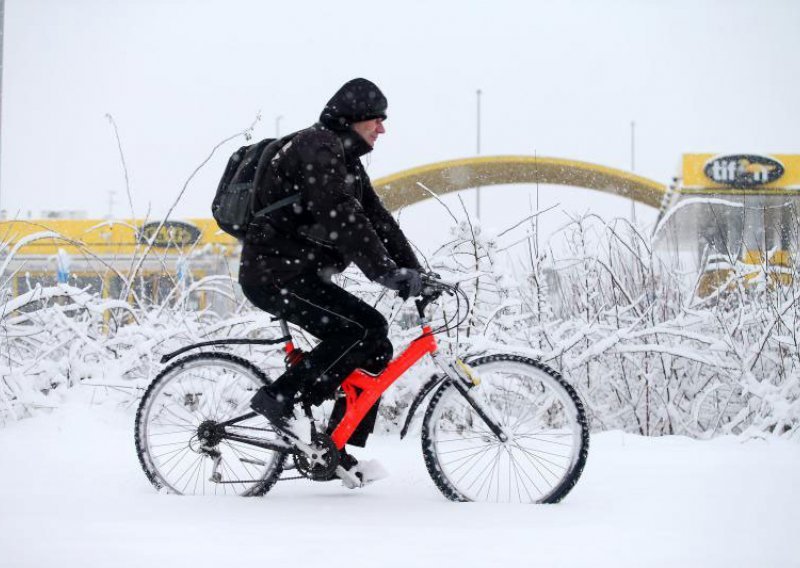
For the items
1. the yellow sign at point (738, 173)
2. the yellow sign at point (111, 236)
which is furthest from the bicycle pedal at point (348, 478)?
the yellow sign at point (738, 173)

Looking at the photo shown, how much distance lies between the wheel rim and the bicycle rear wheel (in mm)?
767

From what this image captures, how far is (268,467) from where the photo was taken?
3592 mm

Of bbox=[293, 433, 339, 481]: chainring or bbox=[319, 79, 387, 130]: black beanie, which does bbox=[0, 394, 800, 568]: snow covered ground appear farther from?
bbox=[319, 79, 387, 130]: black beanie

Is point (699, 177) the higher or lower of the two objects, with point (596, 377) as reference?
higher

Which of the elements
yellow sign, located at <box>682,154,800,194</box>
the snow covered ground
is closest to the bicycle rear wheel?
the snow covered ground

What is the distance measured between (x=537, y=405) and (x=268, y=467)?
1270 millimetres

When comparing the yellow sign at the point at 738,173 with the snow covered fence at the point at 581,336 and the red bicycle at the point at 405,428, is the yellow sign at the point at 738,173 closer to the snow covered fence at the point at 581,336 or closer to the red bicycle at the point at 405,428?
the snow covered fence at the point at 581,336

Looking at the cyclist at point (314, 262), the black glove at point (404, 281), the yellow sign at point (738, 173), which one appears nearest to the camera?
the black glove at point (404, 281)

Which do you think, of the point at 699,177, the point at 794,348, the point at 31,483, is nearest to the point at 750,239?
the point at 794,348

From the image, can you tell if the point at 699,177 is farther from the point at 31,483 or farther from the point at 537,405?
the point at 31,483

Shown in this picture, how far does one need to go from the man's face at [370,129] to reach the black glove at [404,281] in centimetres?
64

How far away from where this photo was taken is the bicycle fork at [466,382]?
335 centimetres

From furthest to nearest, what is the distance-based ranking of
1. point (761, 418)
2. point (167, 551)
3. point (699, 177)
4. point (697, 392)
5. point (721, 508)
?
point (699, 177) → point (697, 392) → point (761, 418) → point (721, 508) → point (167, 551)

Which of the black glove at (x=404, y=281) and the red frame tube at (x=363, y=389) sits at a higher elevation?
the black glove at (x=404, y=281)
